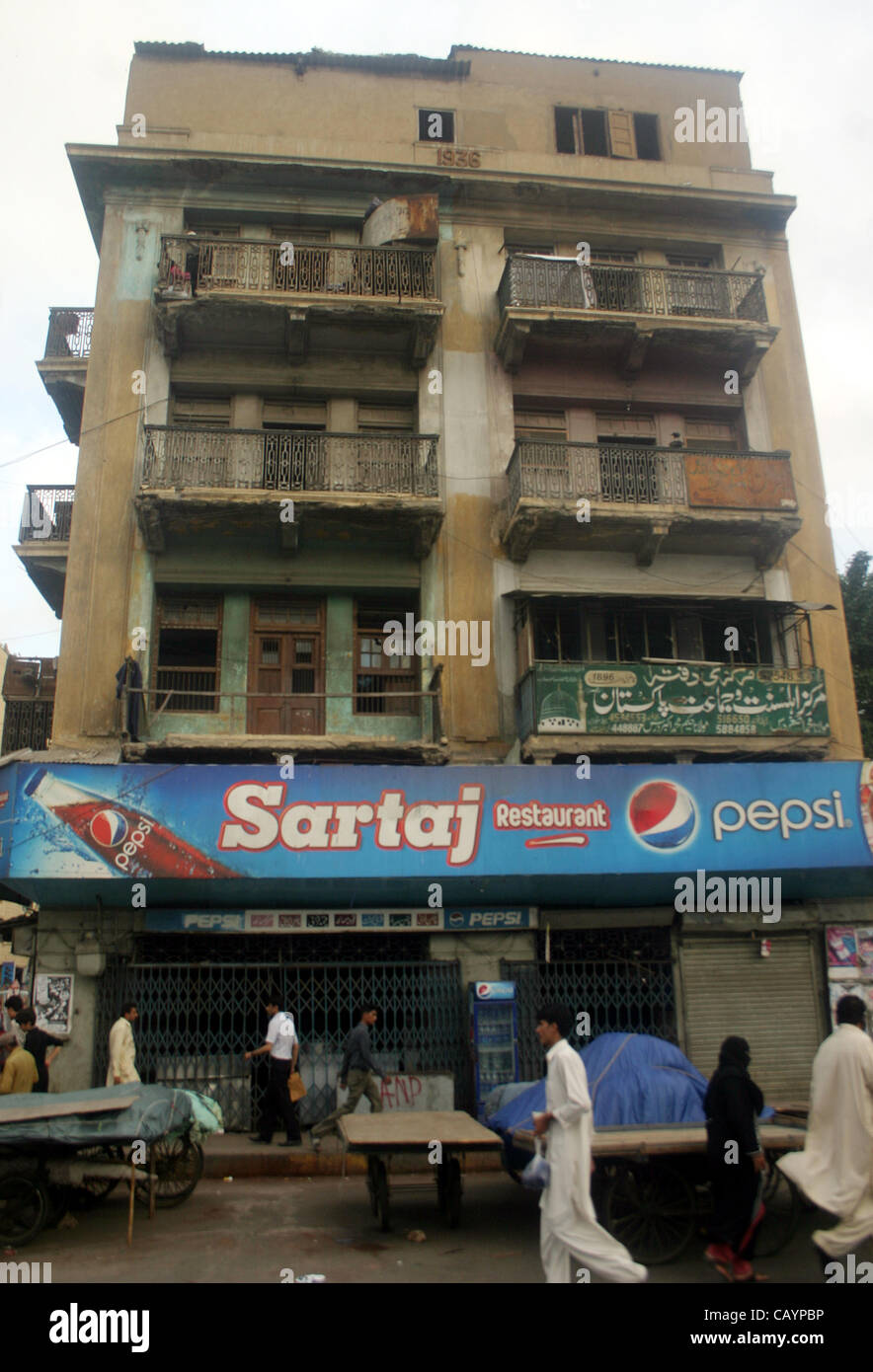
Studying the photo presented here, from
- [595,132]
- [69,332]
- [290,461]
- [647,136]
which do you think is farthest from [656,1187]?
[647,136]

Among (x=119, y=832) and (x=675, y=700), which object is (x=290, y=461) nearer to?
(x=119, y=832)

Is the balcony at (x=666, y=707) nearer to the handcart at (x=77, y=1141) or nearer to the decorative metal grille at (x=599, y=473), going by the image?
the decorative metal grille at (x=599, y=473)

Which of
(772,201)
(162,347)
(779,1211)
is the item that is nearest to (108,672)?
(162,347)

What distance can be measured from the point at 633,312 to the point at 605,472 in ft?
10.7

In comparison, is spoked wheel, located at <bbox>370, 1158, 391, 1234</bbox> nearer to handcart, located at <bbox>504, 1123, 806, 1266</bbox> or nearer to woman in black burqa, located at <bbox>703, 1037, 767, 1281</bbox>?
handcart, located at <bbox>504, 1123, 806, 1266</bbox>

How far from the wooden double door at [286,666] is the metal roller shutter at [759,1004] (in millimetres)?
6947

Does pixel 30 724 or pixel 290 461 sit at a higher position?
pixel 290 461

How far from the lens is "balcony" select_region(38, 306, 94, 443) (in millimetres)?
18125

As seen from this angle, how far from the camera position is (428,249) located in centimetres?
1780

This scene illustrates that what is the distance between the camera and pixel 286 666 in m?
16.5

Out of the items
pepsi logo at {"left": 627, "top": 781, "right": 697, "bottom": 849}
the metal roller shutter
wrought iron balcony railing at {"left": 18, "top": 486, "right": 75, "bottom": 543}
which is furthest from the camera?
wrought iron balcony railing at {"left": 18, "top": 486, "right": 75, "bottom": 543}

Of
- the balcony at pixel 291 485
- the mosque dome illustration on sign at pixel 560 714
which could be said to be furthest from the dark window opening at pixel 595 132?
the mosque dome illustration on sign at pixel 560 714

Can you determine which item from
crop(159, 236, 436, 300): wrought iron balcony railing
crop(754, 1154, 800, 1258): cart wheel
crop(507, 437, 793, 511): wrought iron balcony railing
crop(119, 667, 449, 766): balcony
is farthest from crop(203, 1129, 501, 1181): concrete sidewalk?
crop(159, 236, 436, 300): wrought iron balcony railing

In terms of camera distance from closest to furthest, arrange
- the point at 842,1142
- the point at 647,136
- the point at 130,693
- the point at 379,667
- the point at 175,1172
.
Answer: the point at 842,1142, the point at 175,1172, the point at 130,693, the point at 379,667, the point at 647,136
